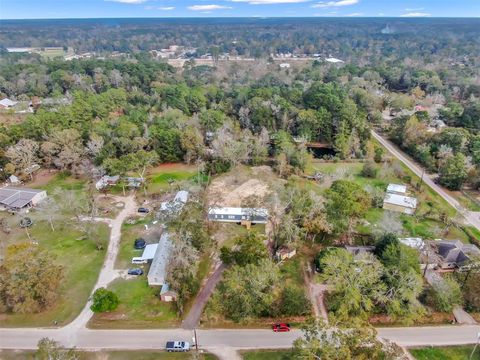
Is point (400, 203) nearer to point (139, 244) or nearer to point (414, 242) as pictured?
point (414, 242)

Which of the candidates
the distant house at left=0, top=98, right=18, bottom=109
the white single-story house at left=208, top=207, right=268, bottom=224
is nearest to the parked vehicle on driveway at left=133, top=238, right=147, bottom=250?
the white single-story house at left=208, top=207, right=268, bottom=224

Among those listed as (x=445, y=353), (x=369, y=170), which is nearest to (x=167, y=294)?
(x=445, y=353)

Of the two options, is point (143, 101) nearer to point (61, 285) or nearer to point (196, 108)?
point (196, 108)

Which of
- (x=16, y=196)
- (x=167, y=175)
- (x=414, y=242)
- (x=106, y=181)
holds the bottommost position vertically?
(x=167, y=175)

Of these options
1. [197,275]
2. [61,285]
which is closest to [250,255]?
[197,275]

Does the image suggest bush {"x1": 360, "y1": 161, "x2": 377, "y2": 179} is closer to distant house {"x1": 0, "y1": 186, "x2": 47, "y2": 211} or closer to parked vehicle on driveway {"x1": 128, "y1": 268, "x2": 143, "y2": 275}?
parked vehicle on driveway {"x1": 128, "y1": 268, "x2": 143, "y2": 275}

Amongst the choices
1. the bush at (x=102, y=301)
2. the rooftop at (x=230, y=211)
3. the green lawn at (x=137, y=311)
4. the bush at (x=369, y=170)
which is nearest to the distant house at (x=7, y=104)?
the rooftop at (x=230, y=211)
